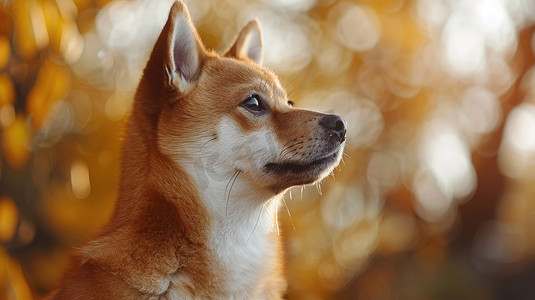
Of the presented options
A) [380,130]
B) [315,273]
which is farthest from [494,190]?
[315,273]

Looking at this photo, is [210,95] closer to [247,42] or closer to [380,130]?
[247,42]

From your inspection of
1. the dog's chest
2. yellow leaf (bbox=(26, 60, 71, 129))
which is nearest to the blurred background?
yellow leaf (bbox=(26, 60, 71, 129))

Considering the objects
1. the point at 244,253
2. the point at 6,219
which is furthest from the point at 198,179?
the point at 6,219

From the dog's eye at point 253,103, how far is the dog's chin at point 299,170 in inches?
12.5

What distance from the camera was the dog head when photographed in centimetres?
289

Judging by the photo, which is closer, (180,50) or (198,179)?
(198,179)

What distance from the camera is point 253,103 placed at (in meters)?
3.08

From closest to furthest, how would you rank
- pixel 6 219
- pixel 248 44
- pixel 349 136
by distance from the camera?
pixel 6 219 → pixel 248 44 → pixel 349 136

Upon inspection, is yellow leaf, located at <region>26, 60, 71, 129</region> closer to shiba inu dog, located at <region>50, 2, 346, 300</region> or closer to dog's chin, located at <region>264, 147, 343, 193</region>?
shiba inu dog, located at <region>50, 2, 346, 300</region>

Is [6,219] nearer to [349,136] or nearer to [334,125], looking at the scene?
[334,125]

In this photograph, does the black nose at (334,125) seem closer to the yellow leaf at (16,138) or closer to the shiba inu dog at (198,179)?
the shiba inu dog at (198,179)

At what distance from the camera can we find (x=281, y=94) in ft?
10.9

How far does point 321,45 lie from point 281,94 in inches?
113

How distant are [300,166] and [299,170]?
0.06 ft
